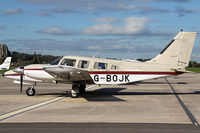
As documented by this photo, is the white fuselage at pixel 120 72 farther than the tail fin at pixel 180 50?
No

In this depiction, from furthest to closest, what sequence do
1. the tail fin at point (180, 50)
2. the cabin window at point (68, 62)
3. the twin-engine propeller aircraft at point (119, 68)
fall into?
the tail fin at point (180, 50) < the twin-engine propeller aircraft at point (119, 68) < the cabin window at point (68, 62)

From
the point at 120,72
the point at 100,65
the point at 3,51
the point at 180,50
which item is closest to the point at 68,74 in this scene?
the point at 100,65

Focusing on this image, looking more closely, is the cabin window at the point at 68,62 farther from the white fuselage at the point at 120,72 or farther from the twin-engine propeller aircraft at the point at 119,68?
the white fuselage at the point at 120,72

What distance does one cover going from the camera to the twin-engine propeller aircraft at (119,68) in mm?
15000

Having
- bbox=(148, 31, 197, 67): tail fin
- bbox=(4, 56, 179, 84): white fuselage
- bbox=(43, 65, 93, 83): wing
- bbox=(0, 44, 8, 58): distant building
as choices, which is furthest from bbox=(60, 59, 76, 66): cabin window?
bbox=(0, 44, 8, 58): distant building

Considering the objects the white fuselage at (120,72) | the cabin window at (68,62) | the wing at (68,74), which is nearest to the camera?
the wing at (68,74)

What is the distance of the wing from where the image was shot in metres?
13.2

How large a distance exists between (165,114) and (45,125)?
4.33 m

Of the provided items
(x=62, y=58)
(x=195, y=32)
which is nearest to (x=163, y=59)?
(x=195, y=32)

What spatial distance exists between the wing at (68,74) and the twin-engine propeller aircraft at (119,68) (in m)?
0.08

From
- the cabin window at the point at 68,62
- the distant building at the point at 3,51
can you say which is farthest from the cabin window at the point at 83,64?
the distant building at the point at 3,51

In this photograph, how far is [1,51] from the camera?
107 metres

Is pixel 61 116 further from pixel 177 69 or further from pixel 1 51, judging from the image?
pixel 1 51

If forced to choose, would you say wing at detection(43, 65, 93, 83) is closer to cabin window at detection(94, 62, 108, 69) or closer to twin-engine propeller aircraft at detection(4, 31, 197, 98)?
twin-engine propeller aircraft at detection(4, 31, 197, 98)
